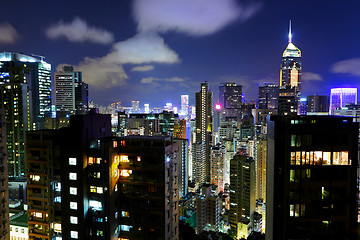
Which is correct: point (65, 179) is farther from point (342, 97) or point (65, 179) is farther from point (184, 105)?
point (184, 105)

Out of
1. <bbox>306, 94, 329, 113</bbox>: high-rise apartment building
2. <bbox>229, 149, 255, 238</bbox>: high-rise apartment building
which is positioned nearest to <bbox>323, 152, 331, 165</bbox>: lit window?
<bbox>229, 149, 255, 238</bbox>: high-rise apartment building

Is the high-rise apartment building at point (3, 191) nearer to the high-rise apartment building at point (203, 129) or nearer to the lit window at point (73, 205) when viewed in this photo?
the lit window at point (73, 205)

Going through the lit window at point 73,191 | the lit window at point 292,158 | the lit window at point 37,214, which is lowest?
the lit window at point 37,214

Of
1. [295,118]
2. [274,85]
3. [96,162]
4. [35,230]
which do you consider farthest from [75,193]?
[274,85]

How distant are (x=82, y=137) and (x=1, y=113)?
165 inches

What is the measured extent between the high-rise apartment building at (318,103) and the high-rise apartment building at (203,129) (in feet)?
67.5

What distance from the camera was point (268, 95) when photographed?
7825 cm

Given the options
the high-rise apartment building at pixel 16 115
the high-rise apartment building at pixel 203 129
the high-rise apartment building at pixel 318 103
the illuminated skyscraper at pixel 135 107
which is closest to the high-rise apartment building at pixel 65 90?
the illuminated skyscraper at pixel 135 107

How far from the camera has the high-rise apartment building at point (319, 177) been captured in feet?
22.8

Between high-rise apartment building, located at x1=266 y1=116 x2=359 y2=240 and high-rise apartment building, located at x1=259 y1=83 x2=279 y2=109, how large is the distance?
239 ft

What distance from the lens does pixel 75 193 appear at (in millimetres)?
10000

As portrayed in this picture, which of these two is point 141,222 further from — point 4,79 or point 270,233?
point 4,79

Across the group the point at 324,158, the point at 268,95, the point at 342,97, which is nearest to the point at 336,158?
the point at 324,158

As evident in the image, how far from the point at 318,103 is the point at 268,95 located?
31817 millimetres
